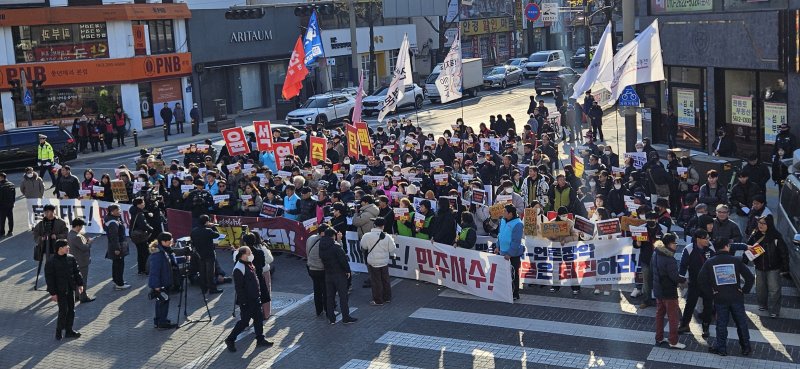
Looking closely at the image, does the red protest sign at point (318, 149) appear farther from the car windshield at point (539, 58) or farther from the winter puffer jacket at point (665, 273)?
the car windshield at point (539, 58)

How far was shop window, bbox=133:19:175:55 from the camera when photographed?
47.9m

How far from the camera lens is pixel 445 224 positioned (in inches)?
641

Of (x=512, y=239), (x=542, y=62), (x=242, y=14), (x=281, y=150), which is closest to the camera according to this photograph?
(x=512, y=239)

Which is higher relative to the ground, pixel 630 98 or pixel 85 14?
pixel 85 14

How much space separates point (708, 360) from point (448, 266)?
16.4 feet

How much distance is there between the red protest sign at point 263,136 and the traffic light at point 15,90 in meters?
19.5

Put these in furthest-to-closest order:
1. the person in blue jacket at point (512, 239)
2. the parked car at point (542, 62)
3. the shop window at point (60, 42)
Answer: the parked car at point (542, 62) < the shop window at point (60, 42) < the person in blue jacket at point (512, 239)

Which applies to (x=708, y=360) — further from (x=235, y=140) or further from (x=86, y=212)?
(x=235, y=140)

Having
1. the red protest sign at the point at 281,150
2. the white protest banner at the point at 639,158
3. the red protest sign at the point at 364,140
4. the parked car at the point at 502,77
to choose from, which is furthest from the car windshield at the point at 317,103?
the white protest banner at the point at 639,158

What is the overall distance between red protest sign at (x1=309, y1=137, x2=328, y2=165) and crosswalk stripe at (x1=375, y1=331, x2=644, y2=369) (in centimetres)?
1111

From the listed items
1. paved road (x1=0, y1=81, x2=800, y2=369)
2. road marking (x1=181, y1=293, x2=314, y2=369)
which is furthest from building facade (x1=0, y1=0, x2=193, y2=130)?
road marking (x1=181, y1=293, x2=314, y2=369)

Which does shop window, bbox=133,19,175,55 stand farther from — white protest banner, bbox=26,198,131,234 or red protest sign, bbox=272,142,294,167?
white protest banner, bbox=26,198,131,234

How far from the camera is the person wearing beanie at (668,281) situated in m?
12.7

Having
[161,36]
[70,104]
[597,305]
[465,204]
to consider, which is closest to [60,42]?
[70,104]
